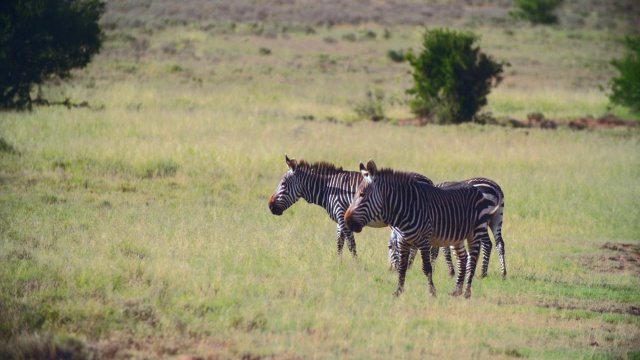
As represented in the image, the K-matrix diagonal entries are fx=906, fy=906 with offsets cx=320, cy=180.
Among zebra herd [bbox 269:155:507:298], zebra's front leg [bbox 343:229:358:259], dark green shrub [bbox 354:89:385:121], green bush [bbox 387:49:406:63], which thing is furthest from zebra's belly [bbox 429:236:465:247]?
green bush [bbox 387:49:406:63]

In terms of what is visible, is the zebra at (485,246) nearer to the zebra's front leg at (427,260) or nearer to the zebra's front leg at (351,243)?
the zebra's front leg at (351,243)

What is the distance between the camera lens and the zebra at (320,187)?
1140cm

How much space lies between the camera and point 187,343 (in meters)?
7.52

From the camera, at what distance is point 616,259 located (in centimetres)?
1312

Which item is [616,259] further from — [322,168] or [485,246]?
[322,168]

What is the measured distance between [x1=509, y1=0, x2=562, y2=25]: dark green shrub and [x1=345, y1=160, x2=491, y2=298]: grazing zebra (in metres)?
57.1

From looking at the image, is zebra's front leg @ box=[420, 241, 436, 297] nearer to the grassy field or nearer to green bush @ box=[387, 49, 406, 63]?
the grassy field

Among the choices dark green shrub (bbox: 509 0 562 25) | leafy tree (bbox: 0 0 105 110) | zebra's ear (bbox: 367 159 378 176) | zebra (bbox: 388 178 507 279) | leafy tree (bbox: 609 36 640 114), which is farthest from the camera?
dark green shrub (bbox: 509 0 562 25)

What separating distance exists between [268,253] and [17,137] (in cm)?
1006

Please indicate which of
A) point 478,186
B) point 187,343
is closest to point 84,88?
point 478,186

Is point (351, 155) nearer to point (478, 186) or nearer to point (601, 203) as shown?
point (601, 203)

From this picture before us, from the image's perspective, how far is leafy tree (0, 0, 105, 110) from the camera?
24.5 metres

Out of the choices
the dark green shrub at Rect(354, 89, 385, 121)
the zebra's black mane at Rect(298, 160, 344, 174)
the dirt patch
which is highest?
the zebra's black mane at Rect(298, 160, 344, 174)

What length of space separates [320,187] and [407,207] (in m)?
2.31
